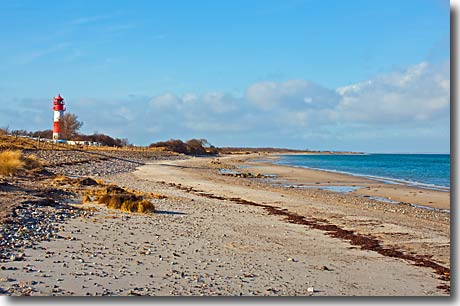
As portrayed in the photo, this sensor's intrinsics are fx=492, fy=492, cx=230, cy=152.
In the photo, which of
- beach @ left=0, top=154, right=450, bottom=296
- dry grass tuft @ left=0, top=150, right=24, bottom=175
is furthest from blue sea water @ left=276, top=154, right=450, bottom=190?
dry grass tuft @ left=0, top=150, right=24, bottom=175

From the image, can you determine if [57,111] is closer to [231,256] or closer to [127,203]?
[127,203]

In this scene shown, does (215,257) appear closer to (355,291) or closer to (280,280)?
(280,280)

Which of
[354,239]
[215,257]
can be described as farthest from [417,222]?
[215,257]

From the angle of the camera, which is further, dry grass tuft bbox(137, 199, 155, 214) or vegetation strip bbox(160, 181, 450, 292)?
dry grass tuft bbox(137, 199, 155, 214)

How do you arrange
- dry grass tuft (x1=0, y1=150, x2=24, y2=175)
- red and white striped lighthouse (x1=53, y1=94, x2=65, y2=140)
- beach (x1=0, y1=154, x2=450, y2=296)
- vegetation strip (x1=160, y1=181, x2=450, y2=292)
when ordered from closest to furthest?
beach (x1=0, y1=154, x2=450, y2=296) → vegetation strip (x1=160, y1=181, x2=450, y2=292) → dry grass tuft (x1=0, y1=150, x2=24, y2=175) → red and white striped lighthouse (x1=53, y1=94, x2=65, y2=140)

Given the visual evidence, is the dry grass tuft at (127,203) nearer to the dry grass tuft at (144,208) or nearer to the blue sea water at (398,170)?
the dry grass tuft at (144,208)

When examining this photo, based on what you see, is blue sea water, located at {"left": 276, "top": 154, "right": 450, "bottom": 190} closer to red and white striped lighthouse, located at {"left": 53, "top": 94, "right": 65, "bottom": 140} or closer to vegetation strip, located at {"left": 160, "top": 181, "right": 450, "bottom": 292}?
vegetation strip, located at {"left": 160, "top": 181, "right": 450, "bottom": 292}

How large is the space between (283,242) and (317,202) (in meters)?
9.35

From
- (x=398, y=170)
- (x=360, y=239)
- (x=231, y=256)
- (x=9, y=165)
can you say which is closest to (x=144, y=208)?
(x=231, y=256)

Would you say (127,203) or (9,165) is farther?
(9,165)

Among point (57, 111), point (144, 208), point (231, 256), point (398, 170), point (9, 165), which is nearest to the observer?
point (231, 256)

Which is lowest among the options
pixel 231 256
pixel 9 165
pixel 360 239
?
pixel 360 239

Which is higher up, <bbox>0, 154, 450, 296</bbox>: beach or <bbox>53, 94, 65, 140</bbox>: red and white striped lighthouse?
<bbox>53, 94, 65, 140</bbox>: red and white striped lighthouse

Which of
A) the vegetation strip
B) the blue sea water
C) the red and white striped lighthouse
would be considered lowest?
the vegetation strip
